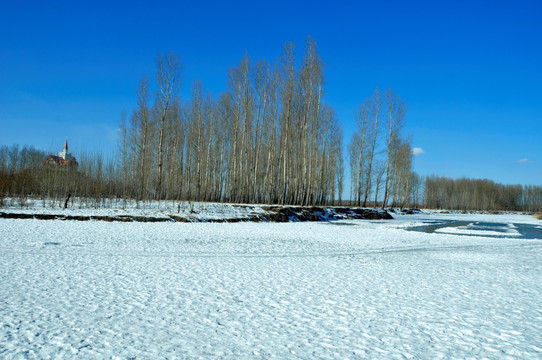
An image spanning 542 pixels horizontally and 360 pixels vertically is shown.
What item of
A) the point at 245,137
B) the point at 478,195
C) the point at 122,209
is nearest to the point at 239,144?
the point at 245,137

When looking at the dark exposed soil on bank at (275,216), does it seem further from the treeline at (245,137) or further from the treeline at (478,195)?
the treeline at (478,195)

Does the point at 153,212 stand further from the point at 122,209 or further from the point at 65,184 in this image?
the point at 65,184

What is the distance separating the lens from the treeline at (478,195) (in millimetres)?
75562

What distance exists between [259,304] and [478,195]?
87517 mm

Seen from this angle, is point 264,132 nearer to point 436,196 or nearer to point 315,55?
point 315,55

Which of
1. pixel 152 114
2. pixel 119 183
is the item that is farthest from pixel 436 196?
pixel 119 183

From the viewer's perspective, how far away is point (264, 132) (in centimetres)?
3206

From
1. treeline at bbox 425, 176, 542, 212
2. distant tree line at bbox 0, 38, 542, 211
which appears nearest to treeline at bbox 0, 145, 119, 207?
distant tree line at bbox 0, 38, 542, 211

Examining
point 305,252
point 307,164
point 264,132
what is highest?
point 264,132

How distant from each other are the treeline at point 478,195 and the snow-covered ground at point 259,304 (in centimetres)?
7059

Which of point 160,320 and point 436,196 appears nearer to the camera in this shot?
point 160,320

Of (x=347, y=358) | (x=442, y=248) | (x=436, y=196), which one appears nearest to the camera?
(x=347, y=358)

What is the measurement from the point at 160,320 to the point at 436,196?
79373 mm

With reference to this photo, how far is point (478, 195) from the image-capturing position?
79.4 meters
